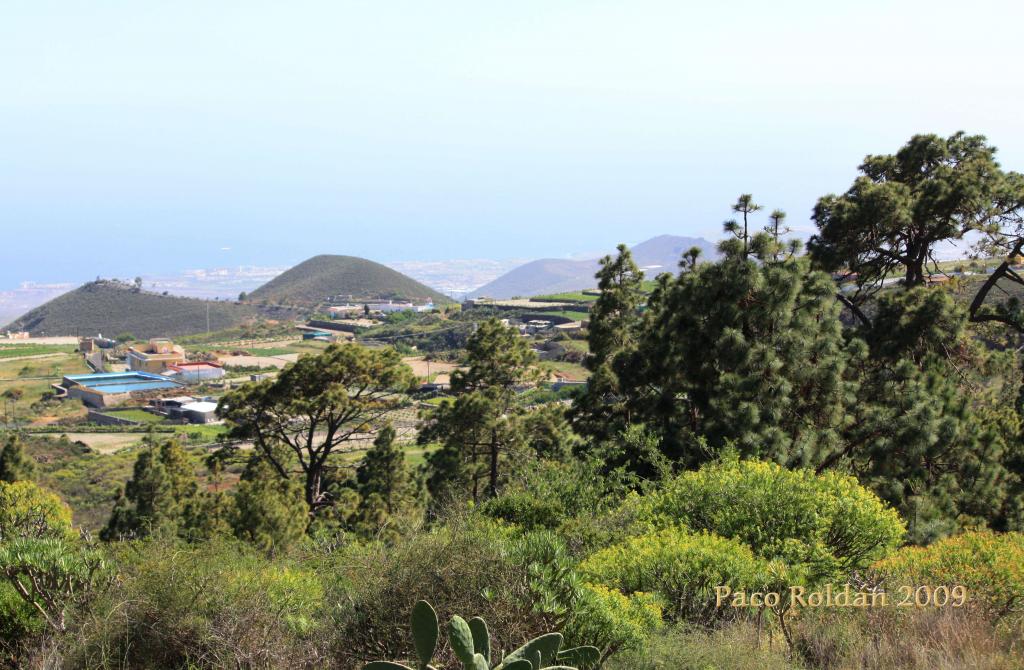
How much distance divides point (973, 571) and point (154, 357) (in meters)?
81.8

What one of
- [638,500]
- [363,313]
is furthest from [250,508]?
[363,313]

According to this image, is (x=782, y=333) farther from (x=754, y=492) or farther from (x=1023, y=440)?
(x=1023, y=440)

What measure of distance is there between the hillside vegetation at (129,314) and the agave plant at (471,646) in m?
117

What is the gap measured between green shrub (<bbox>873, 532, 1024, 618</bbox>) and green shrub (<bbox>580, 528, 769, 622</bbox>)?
4.37 feet

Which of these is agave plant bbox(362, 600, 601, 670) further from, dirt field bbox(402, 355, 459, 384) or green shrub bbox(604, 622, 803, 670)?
dirt field bbox(402, 355, 459, 384)

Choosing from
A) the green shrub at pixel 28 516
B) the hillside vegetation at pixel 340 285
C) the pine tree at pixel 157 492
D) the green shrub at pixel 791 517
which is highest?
the hillside vegetation at pixel 340 285

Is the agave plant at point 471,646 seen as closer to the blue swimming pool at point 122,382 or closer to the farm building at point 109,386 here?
the farm building at point 109,386

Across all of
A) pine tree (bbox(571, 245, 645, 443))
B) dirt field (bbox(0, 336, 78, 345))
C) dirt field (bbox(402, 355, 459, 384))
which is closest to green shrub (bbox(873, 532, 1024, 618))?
pine tree (bbox(571, 245, 645, 443))

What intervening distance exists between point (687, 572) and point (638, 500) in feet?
8.17

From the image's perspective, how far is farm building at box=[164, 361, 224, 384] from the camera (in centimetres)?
7062

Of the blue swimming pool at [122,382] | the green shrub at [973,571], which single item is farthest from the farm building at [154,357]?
the green shrub at [973,571]

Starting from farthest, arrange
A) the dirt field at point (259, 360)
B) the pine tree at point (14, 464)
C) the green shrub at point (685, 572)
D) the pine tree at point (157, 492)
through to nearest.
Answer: the dirt field at point (259, 360) → the pine tree at point (14, 464) → the pine tree at point (157, 492) → the green shrub at point (685, 572)

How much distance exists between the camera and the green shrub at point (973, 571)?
257 inches

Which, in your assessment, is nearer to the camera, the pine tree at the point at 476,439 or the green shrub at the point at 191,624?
the green shrub at the point at 191,624
